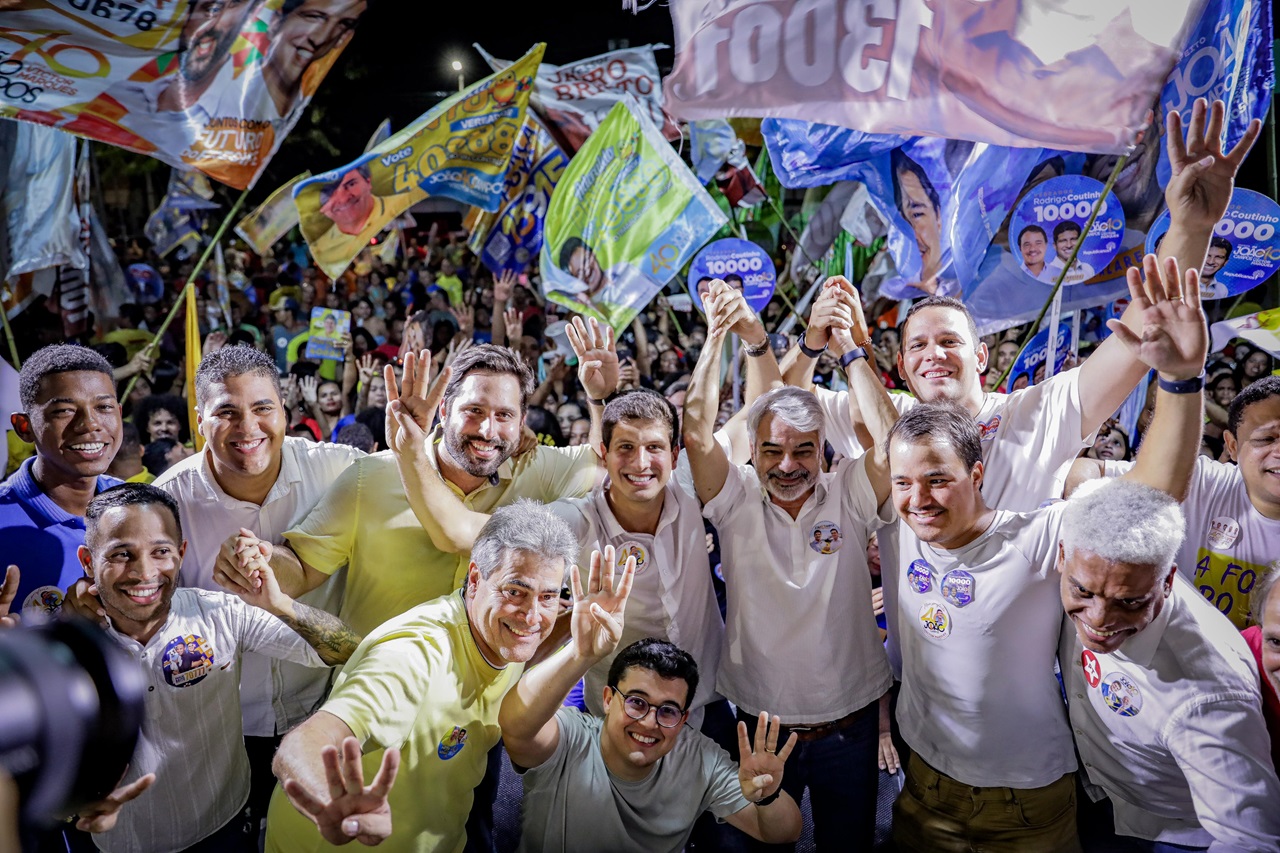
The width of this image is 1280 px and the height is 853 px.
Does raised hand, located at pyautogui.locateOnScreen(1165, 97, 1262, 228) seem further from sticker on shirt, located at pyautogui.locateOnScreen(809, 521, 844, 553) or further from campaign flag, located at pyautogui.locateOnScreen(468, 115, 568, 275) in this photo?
campaign flag, located at pyautogui.locateOnScreen(468, 115, 568, 275)

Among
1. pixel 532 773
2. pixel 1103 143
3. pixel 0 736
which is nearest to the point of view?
pixel 0 736

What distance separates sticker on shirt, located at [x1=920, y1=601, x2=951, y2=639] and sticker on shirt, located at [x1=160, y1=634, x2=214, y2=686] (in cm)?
239

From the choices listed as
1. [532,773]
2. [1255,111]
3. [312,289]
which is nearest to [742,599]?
[532,773]

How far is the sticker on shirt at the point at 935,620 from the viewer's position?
304cm

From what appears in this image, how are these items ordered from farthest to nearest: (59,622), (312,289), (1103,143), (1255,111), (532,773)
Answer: (312,289), (1255,111), (1103,143), (532,773), (59,622)

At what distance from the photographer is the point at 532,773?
325 cm

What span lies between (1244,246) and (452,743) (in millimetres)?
6386

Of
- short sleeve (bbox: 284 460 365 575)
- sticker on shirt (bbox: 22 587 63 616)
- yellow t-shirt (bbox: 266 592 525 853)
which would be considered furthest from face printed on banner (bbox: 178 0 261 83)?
yellow t-shirt (bbox: 266 592 525 853)

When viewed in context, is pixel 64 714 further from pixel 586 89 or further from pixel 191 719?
pixel 586 89

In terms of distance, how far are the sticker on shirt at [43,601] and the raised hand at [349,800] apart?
1636 mm

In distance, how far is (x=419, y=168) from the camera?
7.14 metres

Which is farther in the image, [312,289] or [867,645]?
[312,289]

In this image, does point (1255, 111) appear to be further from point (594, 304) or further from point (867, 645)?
point (594, 304)

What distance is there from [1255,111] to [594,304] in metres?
4.09
